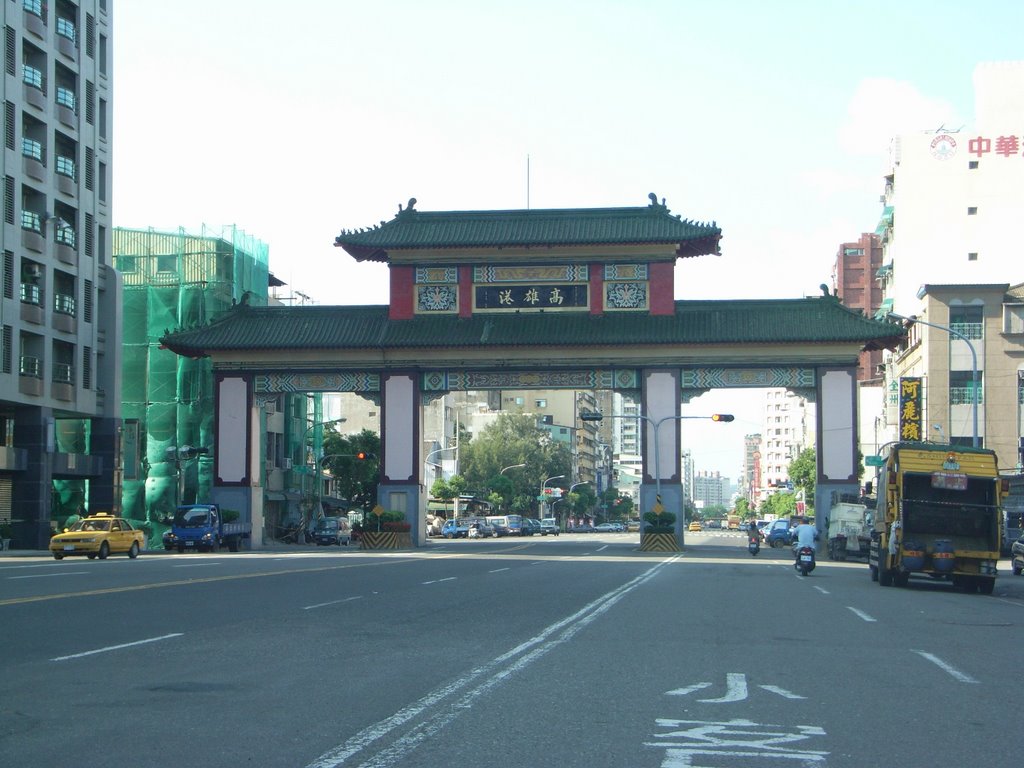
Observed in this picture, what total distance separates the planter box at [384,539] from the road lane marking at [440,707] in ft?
126

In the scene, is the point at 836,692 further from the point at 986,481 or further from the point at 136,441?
the point at 136,441

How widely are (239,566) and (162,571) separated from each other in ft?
12.2

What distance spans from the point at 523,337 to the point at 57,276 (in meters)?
20.0

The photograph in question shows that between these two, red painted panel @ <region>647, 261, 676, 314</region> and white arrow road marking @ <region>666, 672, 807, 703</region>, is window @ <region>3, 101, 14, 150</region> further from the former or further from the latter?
white arrow road marking @ <region>666, 672, 807, 703</region>

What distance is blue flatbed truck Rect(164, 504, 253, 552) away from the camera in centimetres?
4962

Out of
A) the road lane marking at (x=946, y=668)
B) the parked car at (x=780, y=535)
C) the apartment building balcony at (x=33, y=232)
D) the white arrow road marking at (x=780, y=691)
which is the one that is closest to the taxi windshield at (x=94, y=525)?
the apartment building balcony at (x=33, y=232)

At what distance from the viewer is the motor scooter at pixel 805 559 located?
32.0 metres

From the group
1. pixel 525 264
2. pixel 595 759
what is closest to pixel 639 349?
pixel 525 264

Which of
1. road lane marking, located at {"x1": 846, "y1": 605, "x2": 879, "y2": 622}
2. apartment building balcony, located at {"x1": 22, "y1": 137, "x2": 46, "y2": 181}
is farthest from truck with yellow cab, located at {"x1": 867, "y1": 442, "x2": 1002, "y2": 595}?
apartment building balcony, located at {"x1": 22, "y1": 137, "x2": 46, "y2": 181}

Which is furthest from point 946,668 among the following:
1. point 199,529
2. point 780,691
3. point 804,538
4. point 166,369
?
point 166,369

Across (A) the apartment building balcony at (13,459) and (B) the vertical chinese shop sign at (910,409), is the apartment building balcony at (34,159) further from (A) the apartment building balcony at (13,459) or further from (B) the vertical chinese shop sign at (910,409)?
(B) the vertical chinese shop sign at (910,409)

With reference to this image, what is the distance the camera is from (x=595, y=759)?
7625 millimetres

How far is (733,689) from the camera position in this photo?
420 inches

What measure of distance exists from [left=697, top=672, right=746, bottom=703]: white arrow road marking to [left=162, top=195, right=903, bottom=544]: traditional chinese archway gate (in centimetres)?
4272
